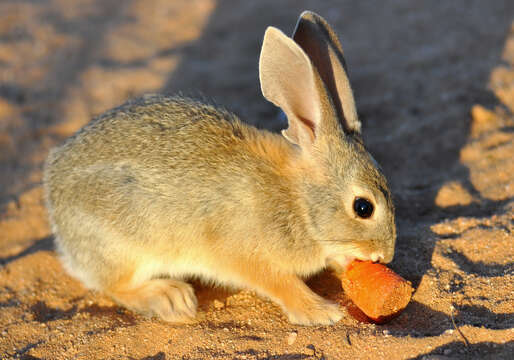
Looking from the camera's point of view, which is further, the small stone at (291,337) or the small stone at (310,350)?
the small stone at (291,337)

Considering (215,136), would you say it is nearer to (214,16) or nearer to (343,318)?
(343,318)

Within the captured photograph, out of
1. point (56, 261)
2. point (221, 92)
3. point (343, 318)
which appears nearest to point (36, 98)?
point (221, 92)

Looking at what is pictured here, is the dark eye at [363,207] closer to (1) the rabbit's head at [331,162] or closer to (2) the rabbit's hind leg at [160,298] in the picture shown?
(1) the rabbit's head at [331,162]

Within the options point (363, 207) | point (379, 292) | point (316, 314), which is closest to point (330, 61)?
point (363, 207)

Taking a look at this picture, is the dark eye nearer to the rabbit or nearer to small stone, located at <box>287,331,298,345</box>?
the rabbit

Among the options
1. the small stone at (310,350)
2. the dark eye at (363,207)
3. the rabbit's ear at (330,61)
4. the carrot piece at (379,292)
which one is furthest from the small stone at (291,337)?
the rabbit's ear at (330,61)
